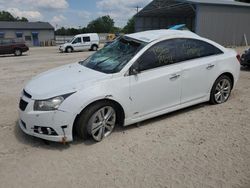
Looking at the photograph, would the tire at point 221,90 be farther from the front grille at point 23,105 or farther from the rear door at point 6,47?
the rear door at point 6,47

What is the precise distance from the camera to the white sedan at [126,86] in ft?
13.7

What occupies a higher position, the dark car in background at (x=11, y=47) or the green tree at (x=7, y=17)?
the green tree at (x=7, y=17)

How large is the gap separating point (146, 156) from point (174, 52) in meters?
2.17

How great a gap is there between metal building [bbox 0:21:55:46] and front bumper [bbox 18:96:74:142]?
4929 cm

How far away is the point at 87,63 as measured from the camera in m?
5.41

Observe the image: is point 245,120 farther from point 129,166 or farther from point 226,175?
point 129,166

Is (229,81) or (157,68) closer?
(157,68)

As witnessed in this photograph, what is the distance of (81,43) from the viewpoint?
29.2 m

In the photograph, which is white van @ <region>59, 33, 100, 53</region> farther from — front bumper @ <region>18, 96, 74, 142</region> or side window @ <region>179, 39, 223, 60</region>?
front bumper @ <region>18, 96, 74, 142</region>

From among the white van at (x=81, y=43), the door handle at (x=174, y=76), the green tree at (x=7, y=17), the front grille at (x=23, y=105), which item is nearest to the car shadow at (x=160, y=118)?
the door handle at (x=174, y=76)

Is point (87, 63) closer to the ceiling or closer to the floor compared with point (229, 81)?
closer to the ceiling

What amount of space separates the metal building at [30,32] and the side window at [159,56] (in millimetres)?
48813

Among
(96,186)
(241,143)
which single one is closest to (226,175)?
(241,143)

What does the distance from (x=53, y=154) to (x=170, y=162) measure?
1.70 meters
